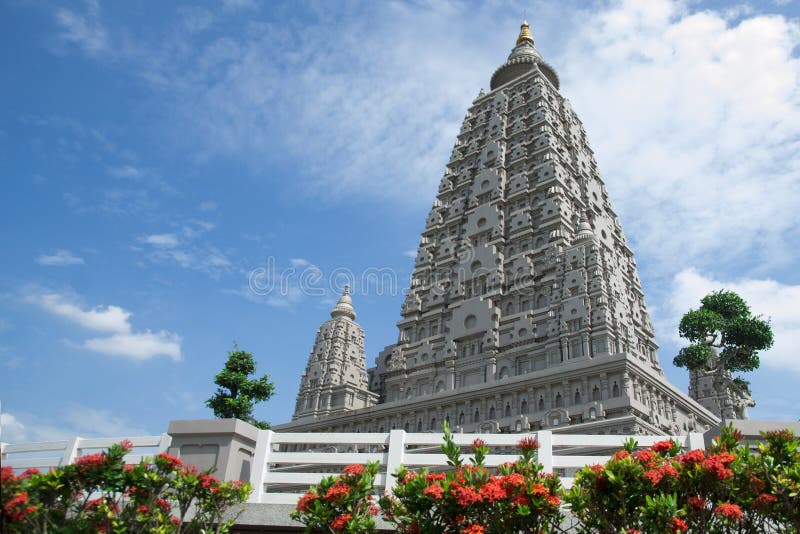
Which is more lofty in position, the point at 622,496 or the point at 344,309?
the point at 344,309

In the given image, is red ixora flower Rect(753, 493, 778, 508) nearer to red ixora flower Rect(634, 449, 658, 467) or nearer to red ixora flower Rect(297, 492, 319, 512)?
red ixora flower Rect(634, 449, 658, 467)

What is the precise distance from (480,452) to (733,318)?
45.1 m

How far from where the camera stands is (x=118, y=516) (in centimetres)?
1055

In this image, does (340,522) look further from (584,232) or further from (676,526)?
(584,232)

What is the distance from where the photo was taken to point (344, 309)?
66.6m

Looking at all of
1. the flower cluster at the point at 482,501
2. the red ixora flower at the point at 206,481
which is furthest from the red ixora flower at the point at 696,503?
the red ixora flower at the point at 206,481

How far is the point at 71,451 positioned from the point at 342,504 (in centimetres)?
821

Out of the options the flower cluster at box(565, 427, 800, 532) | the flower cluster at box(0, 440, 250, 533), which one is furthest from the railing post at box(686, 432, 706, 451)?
the flower cluster at box(0, 440, 250, 533)

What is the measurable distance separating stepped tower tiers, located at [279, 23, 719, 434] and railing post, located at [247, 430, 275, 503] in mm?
28666

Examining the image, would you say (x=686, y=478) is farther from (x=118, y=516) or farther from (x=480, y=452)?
(x=118, y=516)

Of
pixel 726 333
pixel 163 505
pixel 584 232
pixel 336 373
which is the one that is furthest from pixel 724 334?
pixel 163 505

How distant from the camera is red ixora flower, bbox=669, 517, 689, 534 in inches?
350

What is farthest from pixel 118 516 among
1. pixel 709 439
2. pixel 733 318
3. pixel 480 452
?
pixel 733 318

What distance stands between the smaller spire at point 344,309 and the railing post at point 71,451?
50.7 meters
